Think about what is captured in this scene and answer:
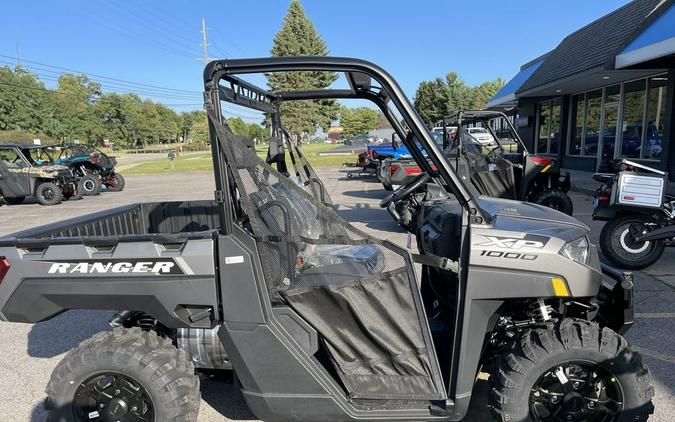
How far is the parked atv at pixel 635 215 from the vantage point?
17.2ft

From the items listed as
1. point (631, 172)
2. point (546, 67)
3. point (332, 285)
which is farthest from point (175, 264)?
point (546, 67)

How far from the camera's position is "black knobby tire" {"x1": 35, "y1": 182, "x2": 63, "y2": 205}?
1339 cm

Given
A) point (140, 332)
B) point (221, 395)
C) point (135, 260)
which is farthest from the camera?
point (221, 395)

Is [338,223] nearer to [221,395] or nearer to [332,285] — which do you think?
[332,285]

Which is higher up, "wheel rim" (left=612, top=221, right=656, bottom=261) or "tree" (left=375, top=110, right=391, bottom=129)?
"tree" (left=375, top=110, right=391, bottom=129)

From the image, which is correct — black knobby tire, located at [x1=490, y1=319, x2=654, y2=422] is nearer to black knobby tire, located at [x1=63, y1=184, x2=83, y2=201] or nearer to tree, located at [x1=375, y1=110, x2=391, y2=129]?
tree, located at [x1=375, y1=110, x2=391, y2=129]

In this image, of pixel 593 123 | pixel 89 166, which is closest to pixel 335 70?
pixel 89 166

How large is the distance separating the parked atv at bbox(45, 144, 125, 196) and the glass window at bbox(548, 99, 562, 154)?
18.4 m

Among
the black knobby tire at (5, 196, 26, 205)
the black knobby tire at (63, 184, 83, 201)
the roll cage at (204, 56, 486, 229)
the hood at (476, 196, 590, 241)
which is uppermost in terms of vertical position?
the roll cage at (204, 56, 486, 229)

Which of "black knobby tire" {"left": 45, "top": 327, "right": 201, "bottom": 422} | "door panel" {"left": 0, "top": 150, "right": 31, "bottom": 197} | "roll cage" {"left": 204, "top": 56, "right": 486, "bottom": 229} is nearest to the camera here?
"roll cage" {"left": 204, "top": 56, "right": 486, "bottom": 229}

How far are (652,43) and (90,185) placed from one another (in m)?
17.3

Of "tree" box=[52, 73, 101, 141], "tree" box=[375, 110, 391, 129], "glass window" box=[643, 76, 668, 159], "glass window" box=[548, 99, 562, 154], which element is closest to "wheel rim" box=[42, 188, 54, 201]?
"tree" box=[375, 110, 391, 129]

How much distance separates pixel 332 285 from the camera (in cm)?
212

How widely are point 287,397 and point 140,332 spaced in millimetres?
913
